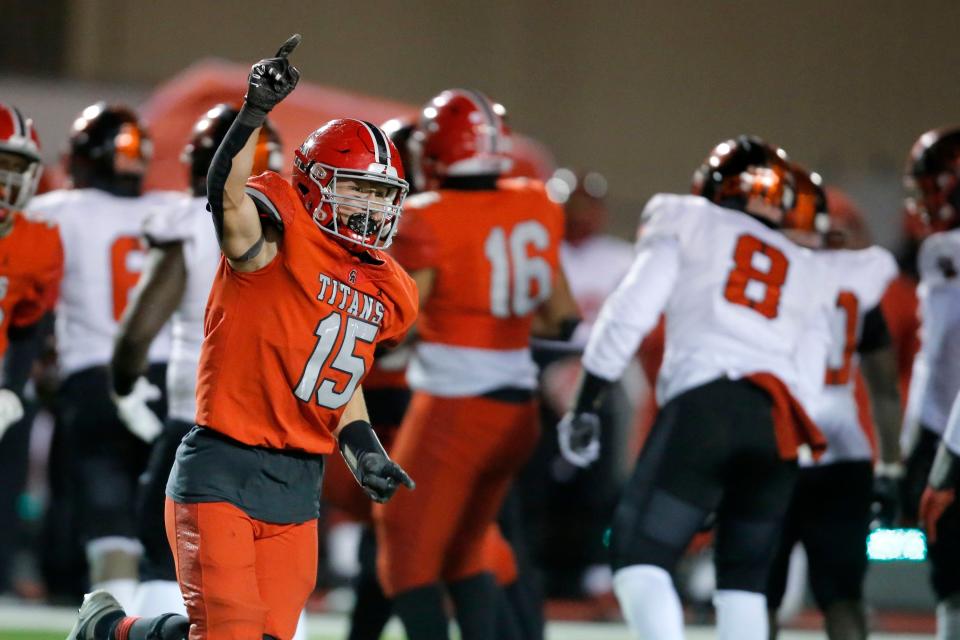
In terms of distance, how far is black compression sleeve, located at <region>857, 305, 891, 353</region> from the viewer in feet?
15.3

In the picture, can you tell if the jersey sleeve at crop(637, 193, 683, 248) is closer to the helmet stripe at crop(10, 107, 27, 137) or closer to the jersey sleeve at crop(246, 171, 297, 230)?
the jersey sleeve at crop(246, 171, 297, 230)

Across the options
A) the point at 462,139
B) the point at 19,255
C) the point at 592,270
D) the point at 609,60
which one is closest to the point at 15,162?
the point at 19,255

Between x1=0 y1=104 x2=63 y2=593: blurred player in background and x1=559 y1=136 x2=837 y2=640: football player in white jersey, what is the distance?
1.60 m

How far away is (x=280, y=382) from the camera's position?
3283mm

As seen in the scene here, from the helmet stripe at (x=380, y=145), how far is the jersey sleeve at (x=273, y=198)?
219 mm

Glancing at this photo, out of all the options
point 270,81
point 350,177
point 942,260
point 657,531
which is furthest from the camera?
point 942,260

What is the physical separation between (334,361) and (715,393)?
1.21 m

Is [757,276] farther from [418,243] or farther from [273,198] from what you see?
[273,198]

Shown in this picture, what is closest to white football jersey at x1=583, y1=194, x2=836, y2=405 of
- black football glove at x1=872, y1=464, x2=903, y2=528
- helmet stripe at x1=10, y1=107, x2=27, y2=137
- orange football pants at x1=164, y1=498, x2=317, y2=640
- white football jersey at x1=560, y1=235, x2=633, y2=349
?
black football glove at x1=872, y1=464, x2=903, y2=528

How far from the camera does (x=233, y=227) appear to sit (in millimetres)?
3053

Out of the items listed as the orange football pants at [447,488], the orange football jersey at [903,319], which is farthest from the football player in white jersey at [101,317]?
the orange football jersey at [903,319]

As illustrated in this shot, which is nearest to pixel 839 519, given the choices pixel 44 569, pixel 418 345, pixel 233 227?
pixel 418 345

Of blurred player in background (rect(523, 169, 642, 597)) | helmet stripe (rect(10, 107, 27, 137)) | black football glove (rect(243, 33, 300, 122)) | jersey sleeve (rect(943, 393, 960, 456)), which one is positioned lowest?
blurred player in background (rect(523, 169, 642, 597))

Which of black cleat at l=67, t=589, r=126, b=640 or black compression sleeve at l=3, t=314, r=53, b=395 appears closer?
black cleat at l=67, t=589, r=126, b=640
